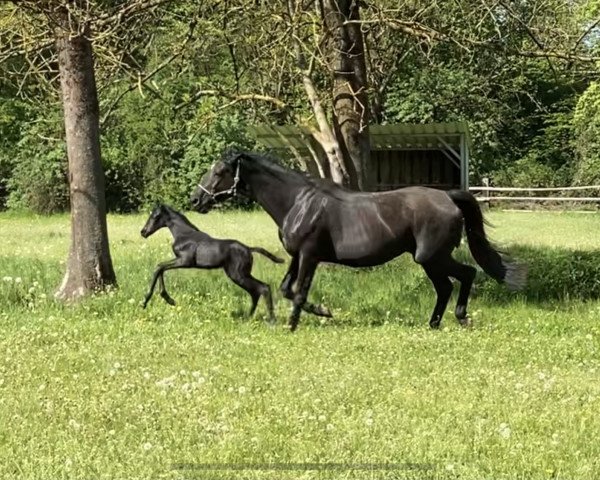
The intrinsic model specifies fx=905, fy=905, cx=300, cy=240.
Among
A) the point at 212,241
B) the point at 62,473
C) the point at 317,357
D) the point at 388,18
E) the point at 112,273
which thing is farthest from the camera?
the point at 388,18

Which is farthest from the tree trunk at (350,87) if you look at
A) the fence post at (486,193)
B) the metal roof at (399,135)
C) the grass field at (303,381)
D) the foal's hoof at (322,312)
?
the fence post at (486,193)

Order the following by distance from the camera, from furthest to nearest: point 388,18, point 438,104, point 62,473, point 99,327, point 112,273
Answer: point 438,104 < point 388,18 < point 112,273 < point 99,327 < point 62,473

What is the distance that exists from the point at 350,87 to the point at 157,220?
4.23 m

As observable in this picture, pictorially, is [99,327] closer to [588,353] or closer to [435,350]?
[435,350]

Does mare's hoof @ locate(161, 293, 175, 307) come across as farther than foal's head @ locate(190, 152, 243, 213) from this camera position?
Yes

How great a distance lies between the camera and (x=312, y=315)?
10266 millimetres

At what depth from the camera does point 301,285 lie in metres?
9.38

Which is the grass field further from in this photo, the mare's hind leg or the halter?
the halter

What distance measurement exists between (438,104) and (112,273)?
27749 mm

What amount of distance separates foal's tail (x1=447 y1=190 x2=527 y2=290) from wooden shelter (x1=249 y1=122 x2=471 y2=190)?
14370 mm

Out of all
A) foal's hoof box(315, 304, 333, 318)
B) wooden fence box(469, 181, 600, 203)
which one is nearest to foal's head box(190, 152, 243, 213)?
foal's hoof box(315, 304, 333, 318)

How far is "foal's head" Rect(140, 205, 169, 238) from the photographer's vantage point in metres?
10.4

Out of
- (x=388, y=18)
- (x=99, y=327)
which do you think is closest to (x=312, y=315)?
(x=99, y=327)

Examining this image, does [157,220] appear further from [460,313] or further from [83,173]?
[460,313]
